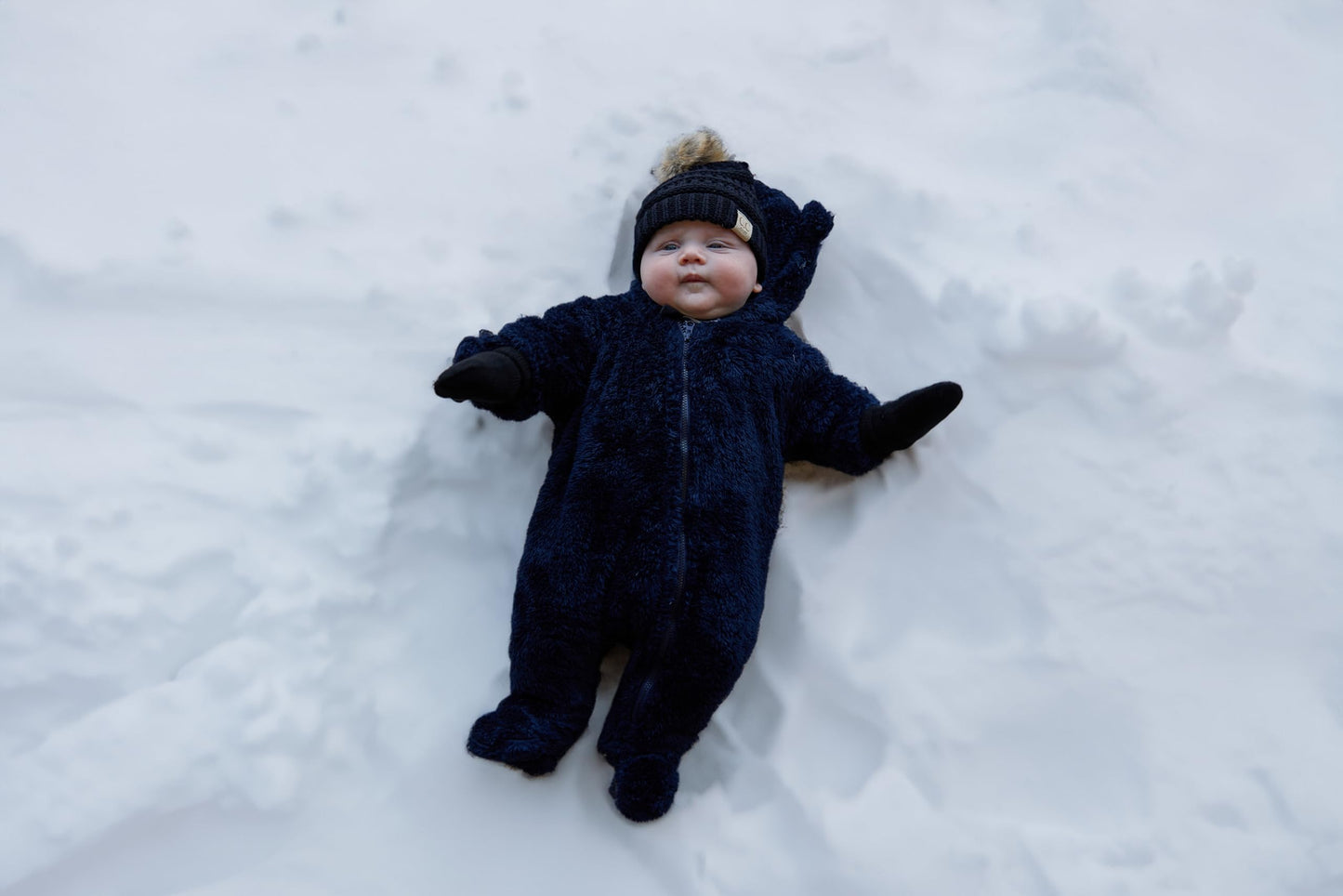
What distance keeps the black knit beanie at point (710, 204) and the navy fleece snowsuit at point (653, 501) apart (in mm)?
173

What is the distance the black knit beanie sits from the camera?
179 cm

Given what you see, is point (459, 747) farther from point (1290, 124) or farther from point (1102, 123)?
point (1290, 124)

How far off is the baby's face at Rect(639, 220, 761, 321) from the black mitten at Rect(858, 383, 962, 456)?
0.33 meters

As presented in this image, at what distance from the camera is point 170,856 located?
149cm

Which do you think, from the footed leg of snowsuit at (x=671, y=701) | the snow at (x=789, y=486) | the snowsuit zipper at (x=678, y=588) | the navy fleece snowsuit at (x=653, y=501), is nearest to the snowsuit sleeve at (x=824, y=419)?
the navy fleece snowsuit at (x=653, y=501)

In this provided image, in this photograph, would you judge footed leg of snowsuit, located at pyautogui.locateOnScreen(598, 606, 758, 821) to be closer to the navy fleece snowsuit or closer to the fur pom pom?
the navy fleece snowsuit

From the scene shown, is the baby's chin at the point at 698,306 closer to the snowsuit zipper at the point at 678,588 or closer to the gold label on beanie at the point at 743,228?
the gold label on beanie at the point at 743,228

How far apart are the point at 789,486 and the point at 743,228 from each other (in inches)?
19.2

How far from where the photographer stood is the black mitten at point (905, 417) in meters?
1.62

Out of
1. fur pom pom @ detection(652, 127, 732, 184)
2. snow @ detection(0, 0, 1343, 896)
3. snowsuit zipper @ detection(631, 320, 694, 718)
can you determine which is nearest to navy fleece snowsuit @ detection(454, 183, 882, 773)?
snowsuit zipper @ detection(631, 320, 694, 718)

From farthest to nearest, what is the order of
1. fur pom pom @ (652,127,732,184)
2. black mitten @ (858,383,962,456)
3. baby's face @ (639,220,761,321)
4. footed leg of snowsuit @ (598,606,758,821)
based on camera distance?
fur pom pom @ (652,127,732,184), baby's face @ (639,220,761,321), black mitten @ (858,383,962,456), footed leg of snowsuit @ (598,606,758,821)

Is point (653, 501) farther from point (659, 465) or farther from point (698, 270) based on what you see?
point (698, 270)

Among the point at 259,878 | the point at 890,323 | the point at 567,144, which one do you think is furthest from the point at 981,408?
the point at 259,878

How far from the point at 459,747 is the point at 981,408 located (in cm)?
111
